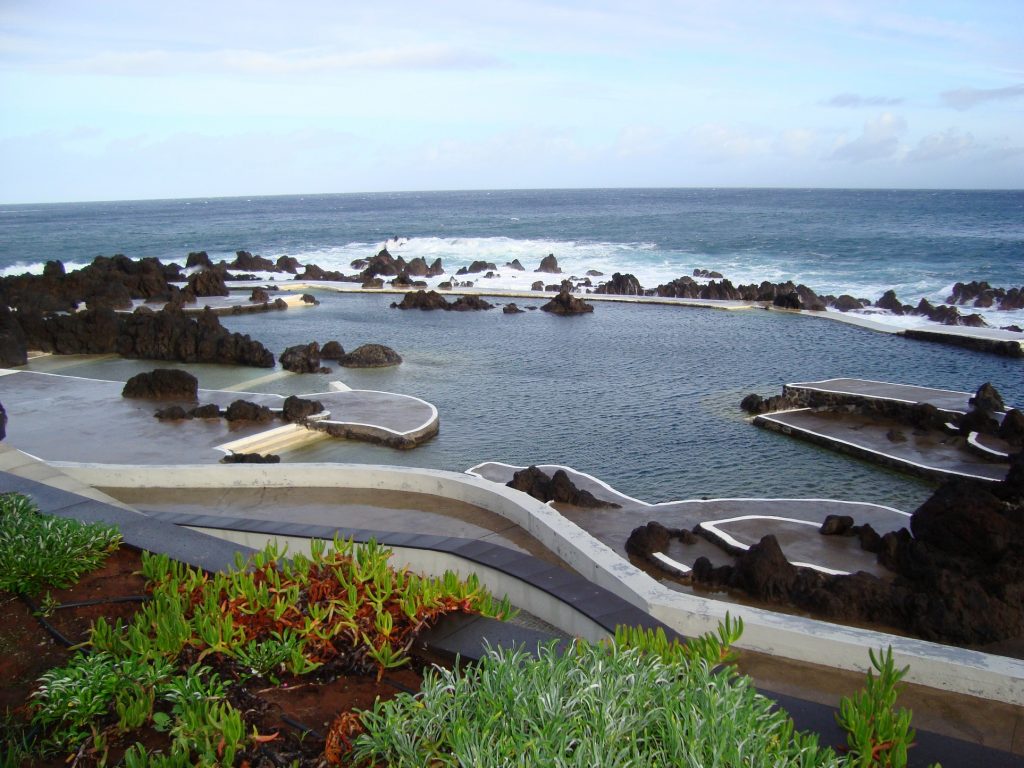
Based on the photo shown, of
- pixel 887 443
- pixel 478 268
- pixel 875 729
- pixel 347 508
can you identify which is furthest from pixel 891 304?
pixel 875 729

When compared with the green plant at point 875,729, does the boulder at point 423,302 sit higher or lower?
lower

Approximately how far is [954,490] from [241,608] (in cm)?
897

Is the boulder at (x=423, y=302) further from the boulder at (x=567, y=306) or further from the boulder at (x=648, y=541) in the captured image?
the boulder at (x=648, y=541)

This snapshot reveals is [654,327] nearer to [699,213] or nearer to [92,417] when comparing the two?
[92,417]

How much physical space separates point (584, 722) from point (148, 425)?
17259mm

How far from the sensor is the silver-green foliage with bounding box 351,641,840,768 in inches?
100

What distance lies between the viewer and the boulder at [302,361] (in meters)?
25.1

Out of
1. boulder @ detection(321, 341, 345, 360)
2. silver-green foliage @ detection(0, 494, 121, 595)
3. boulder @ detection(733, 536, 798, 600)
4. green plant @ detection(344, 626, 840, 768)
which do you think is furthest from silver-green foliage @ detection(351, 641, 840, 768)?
boulder @ detection(321, 341, 345, 360)

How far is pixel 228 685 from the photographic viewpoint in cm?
351

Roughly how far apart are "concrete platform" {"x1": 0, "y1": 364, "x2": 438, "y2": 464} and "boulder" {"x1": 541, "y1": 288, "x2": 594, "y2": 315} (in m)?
16.6

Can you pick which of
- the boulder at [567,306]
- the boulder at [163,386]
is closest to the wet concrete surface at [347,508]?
the boulder at [163,386]

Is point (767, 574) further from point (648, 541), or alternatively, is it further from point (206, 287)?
point (206, 287)

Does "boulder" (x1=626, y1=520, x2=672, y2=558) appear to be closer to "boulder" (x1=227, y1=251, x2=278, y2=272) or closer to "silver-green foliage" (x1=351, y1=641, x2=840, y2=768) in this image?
"silver-green foliage" (x1=351, y1=641, x2=840, y2=768)

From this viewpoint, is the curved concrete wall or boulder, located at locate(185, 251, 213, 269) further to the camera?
boulder, located at locate(185, 251, 213, 269)
